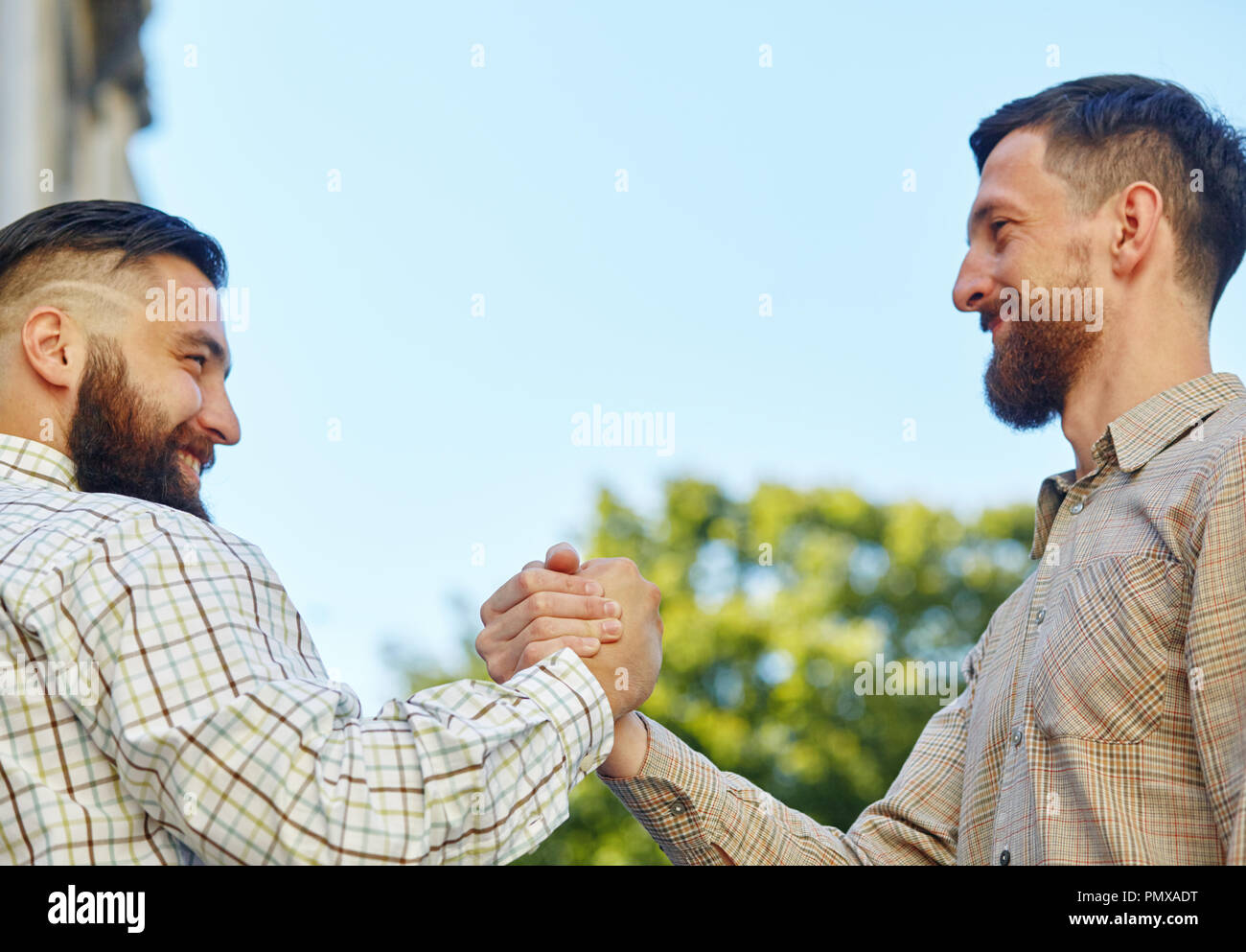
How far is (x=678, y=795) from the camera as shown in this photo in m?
3.63

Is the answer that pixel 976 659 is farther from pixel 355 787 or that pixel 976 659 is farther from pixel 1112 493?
pixel 355 787

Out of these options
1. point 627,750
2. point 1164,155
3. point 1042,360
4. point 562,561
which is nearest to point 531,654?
point 562,561

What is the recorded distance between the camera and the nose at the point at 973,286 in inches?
154

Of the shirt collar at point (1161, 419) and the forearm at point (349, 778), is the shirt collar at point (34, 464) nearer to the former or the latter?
the forearm at point (349, 778)

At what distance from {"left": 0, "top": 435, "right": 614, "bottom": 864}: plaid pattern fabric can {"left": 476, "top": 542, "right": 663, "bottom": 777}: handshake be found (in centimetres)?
55

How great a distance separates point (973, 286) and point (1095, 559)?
1071mm

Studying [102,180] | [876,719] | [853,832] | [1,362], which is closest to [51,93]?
[102,180]

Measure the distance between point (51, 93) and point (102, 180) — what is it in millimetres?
3515

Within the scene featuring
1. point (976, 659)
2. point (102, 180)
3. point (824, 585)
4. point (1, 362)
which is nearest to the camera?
point (1, 362)

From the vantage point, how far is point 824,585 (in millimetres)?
29781

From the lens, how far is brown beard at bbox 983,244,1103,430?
3.68 m

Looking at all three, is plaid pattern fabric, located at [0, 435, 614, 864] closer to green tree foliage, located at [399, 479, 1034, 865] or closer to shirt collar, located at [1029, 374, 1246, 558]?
shirt collar, located at [1029, 374, 1246, 558]

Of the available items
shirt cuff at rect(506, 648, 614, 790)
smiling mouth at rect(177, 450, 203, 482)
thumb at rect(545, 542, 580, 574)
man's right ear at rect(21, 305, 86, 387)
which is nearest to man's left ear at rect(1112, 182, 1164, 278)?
thumb at rect(545, 542, 580, 574)
